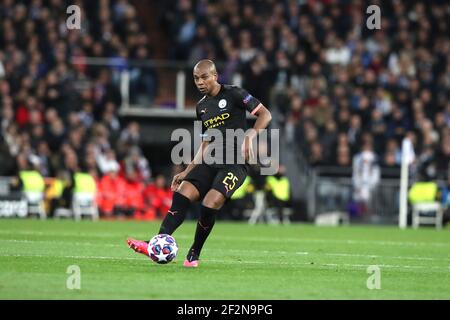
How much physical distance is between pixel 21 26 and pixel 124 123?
3843 mm

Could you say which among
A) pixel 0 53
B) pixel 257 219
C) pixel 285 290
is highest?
pixel 0 53

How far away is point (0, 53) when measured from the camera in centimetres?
2956

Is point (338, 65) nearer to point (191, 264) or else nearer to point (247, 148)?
point (191, 264)

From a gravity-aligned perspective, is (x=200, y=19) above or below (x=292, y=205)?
above

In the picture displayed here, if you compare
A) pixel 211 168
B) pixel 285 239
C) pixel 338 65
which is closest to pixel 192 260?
pixel 211 168

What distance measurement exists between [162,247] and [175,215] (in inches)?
19.2

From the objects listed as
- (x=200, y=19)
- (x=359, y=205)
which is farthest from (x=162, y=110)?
(x=359, y=205)

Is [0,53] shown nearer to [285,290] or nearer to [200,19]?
[200,19]

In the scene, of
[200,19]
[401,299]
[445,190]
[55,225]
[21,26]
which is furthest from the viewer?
[200,19]

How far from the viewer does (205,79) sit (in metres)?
13.0

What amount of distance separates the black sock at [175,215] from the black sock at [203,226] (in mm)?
221

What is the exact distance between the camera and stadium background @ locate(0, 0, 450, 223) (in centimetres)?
2862

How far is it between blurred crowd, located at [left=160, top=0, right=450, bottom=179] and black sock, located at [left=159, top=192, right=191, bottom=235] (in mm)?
16494

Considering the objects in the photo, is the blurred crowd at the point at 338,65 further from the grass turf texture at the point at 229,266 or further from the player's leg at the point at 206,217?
the player's leg at the point at 206,217
